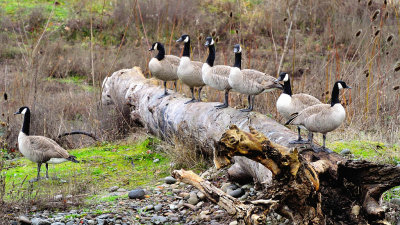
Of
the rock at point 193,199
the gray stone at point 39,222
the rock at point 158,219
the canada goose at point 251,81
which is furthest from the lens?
the canada goose at point 251,81

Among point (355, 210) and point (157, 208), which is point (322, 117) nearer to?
point (355, 210)

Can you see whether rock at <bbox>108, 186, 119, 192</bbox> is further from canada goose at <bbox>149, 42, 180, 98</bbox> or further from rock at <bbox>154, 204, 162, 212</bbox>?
canada goose at <bbox>149, 42, 180, 98</bbox>

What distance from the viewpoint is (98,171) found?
8.47 metres

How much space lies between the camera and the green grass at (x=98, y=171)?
7453 mm

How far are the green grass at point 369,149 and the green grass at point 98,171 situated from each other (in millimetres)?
3004

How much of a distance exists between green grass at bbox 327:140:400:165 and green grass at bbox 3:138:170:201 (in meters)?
3.00

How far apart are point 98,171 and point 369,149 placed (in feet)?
15.6

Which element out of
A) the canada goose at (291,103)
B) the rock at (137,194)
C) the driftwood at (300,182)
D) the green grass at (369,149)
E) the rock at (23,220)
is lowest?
the rock at (137,194)

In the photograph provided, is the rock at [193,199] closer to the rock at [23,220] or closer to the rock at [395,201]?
the rock at [23,220]

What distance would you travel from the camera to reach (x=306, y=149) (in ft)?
18.7

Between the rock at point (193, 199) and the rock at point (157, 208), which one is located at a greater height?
the rock at point (193, 199)

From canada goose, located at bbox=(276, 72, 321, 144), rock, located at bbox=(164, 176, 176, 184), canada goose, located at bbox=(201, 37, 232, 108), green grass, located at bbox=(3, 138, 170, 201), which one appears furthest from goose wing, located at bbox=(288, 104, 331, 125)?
green grass, located at bbox=(3, 138, 170, 201)

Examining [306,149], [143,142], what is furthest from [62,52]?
[306,149]

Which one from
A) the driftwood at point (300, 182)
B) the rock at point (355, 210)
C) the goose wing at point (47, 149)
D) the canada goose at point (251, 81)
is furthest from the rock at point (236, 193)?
the goose wing at point (47, 149)
